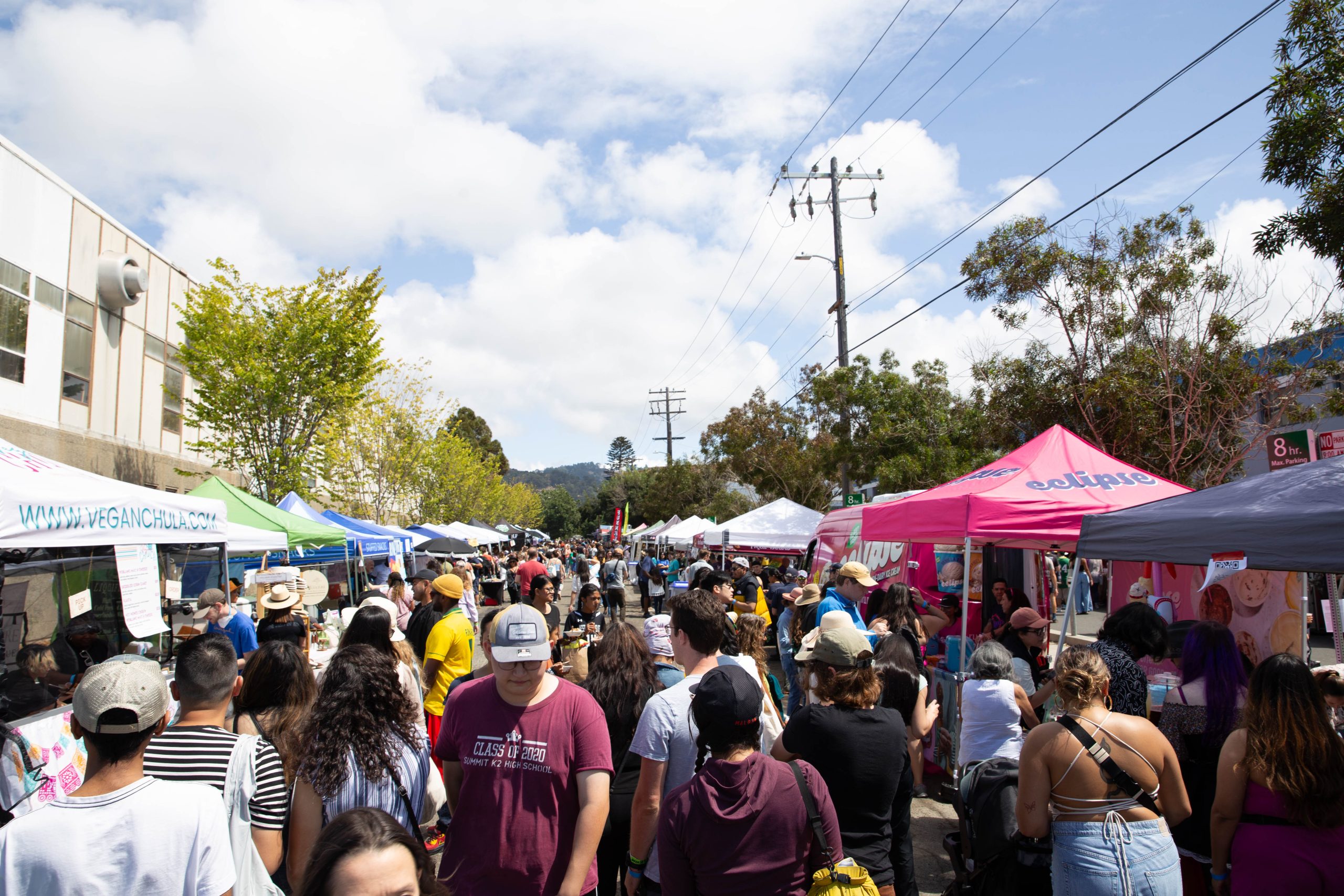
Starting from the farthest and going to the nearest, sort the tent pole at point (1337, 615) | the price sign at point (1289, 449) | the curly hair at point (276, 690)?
1. the price sign at point (1289, 449)
2. the tent pole at point (1337, 615)
3. the curly hair at point (276, 690)

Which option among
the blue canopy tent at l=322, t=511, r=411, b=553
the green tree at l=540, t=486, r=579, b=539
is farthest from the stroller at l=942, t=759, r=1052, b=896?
the green tree at l=540, t=486, r=579, b=539

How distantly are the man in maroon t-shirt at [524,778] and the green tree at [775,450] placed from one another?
28378 millimetres

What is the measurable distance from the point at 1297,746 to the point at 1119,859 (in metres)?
0.80

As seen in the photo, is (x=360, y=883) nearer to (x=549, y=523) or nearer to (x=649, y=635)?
(x=649, y=635)

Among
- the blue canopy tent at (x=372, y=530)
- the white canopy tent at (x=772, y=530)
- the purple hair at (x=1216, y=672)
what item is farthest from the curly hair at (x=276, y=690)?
the white canopy tent at (x=772, y=530)

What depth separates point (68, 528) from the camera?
5.54m

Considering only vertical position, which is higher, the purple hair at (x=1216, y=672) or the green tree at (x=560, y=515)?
the green tree at (x=560, y=515)

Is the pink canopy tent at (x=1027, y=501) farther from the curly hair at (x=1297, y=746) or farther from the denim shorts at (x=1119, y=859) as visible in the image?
the denim shorts at (x=1119, y=859)

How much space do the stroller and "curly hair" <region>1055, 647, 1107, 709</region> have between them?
0.57m

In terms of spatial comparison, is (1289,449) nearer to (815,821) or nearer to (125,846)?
(815,821)

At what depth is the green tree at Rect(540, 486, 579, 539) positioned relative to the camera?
11806 cm

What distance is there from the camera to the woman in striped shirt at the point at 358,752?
290 centimetres

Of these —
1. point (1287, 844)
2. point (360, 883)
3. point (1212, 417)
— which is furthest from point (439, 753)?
point (1212, 417)

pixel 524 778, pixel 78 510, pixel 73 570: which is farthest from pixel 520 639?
pixel 73 570
